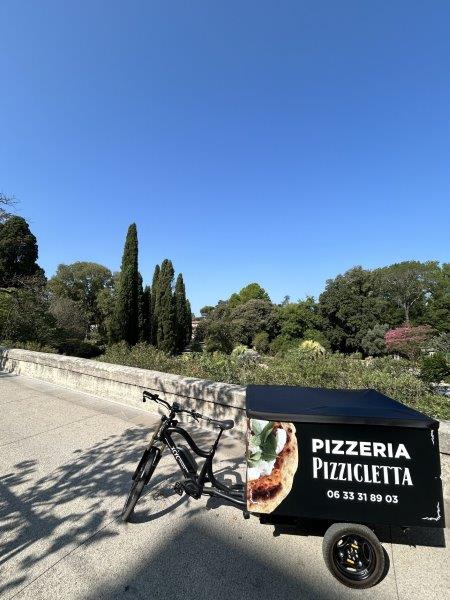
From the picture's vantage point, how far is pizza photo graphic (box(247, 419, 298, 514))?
2.20 m

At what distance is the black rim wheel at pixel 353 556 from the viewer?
7.16 ft

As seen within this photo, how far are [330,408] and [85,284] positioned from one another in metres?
43.7

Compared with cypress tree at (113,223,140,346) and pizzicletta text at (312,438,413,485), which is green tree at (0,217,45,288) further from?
pizzicletta text at (312,438,413,485)

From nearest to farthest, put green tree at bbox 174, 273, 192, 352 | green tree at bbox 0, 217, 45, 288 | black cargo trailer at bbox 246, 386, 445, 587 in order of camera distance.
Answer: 1. black cargo trailer at bbox 246, 386, 445, 587
2. green tree at bbox 0, 217, 45, 288
3. green tree at bbox 174, 273, 192, 352

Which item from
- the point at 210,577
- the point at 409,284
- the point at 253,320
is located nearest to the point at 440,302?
the point at 409,284

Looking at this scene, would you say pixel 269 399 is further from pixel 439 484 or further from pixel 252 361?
pixel 252 361

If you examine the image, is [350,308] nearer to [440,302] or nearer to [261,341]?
[261,341]

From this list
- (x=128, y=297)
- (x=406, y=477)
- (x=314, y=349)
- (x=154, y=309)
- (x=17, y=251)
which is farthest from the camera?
(x=154, y=309)

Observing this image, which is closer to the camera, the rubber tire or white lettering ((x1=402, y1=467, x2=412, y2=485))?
white lettering ((x1=402, y1=467, x2=412, y2=485))

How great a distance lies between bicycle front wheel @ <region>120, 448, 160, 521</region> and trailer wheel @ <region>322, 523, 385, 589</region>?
4.70 ft

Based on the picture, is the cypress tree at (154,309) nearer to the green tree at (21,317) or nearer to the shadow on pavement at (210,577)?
the green tree at (21,317)

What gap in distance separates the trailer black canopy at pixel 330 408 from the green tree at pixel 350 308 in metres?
34.5

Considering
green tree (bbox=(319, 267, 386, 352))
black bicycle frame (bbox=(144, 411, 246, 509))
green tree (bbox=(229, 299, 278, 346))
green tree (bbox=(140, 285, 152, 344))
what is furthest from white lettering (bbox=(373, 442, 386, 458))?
green tree (bbox=(229, 299, 278, 346))

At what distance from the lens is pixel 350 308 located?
35312 millimetres
